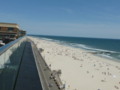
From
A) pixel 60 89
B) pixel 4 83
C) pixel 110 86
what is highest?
pixel 4 83

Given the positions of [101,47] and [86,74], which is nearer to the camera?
[86,74]

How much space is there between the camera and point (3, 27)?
23875 millimetres

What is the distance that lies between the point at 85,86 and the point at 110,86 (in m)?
1.92

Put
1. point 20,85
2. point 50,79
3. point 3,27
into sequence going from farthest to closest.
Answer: point 3,27 < point 50,79 < point 20,85

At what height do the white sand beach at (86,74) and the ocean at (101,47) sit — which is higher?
the white sand beach at (86,74)

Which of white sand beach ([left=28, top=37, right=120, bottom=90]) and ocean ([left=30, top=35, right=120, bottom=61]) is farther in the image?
ocean ([left=30, top=35, right=120, bottom=61])

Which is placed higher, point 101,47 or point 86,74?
point 86,74

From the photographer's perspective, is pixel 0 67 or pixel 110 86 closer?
pixel 0 67

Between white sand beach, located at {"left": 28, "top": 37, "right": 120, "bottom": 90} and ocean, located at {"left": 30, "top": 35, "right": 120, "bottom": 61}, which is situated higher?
white sand beach, located at {"left": 28, "top": 37, "right": 120, "bottom": 90}

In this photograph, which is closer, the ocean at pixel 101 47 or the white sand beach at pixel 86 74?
the white sand beach at pixel 86 74

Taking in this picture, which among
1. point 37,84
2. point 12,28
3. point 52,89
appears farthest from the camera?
point 12,28

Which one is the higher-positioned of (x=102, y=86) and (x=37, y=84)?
(x=37, y=84)

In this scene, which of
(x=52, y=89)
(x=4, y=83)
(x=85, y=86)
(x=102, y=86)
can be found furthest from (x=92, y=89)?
(x=4, y=83)

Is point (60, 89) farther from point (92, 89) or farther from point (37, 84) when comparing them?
point (92, 89)
